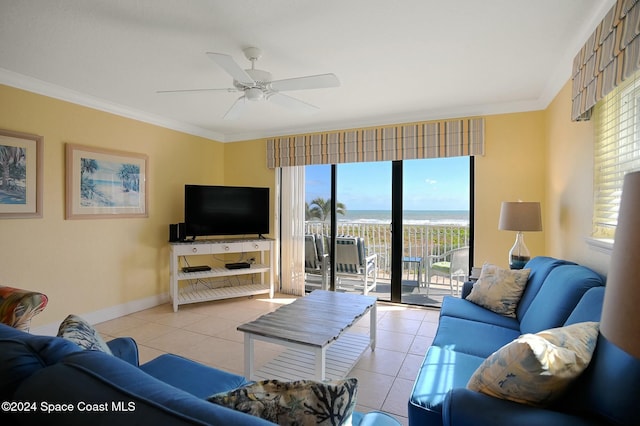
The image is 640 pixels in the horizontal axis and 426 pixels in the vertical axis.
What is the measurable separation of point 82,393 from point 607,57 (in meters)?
2.58

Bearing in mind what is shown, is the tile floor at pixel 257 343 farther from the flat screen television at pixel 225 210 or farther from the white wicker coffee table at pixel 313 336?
the flat screen television at pixel 225 210

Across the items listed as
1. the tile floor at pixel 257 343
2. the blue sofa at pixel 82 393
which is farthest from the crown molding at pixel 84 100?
the blue sofa at pixel 82 393

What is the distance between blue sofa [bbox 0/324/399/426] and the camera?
0.65 meters

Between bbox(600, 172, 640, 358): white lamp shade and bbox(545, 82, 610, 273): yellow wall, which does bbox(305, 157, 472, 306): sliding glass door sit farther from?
bbox(600, 172, 640, 358): white lamp shade

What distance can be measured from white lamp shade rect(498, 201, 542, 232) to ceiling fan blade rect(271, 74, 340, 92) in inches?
78.4

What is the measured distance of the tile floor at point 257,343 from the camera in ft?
7.65

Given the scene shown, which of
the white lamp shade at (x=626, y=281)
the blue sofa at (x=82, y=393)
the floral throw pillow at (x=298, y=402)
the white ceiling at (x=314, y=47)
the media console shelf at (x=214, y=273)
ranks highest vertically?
the white ceiling at (x=314, y=47)

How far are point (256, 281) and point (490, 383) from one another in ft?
13.9

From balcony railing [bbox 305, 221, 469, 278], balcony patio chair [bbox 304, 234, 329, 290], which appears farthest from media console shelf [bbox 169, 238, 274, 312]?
balcony railing [bbox 305, 221, 469, 278]

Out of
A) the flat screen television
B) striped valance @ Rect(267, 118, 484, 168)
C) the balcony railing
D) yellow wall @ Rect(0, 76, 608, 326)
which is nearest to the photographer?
yellow wall @ Rect(0, 76, 608, 326)

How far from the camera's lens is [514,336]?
209cm

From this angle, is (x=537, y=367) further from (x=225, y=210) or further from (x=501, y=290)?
(x=225, y=210)

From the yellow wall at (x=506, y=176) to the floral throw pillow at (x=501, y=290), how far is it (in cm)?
113

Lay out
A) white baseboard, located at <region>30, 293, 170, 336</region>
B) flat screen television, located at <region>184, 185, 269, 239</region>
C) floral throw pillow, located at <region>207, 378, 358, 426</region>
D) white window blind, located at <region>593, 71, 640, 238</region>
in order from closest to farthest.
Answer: floral throw pillow, located at <region>207, 378, 358, 426</region> → white window blind, located at <region>593, 71, 640, 238</region> → white baseboard, located at <region>30, 293, 170, 336</region> → flat screen television, located at <region>184, 185, 269, 239</region>
